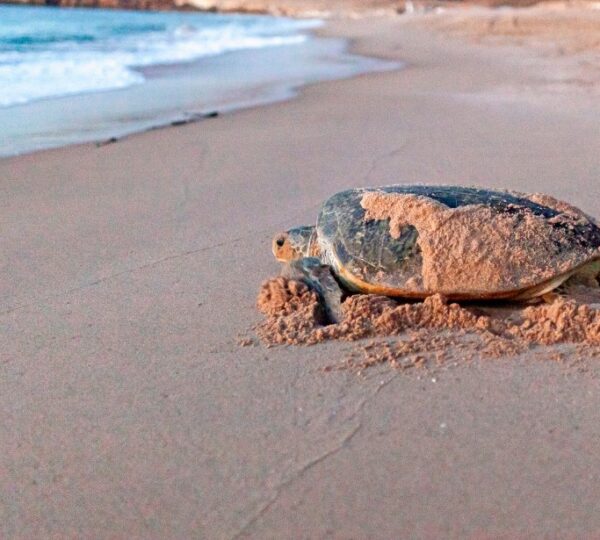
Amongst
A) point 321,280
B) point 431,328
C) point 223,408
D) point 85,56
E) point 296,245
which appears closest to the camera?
point 223,408

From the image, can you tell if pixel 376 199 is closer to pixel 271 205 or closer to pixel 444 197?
pixel 444 197

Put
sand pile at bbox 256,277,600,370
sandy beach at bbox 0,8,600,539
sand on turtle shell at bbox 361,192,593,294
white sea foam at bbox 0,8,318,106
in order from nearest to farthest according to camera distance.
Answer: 1. sandy beach at bbox 0,8,600,539
2. sand pile at bbox 256,277,600,370
3. sand on turtle shell at bbox 361,192,593,294
4. white sea foam at bbox 0,8,318,106

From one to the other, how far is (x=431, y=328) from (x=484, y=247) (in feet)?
1.30

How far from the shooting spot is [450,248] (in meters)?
2.96

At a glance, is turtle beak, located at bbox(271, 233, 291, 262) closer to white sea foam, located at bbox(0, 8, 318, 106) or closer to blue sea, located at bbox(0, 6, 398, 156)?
blue sea, located at bbox(0, 6, 398, 156)

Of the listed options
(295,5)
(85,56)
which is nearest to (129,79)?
(85,56)

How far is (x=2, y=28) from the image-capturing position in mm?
23391

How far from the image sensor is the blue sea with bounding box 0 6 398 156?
7539 mm

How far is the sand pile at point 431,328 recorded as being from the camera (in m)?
2.71

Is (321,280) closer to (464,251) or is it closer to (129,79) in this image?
(464,251)

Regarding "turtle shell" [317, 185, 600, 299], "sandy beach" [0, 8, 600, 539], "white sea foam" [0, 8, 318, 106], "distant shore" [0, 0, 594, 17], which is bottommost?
"sandy beach" [0, 8, 600, 539]

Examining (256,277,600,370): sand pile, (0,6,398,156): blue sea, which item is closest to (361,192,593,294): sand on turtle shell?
(256,277,600,370): sand pile

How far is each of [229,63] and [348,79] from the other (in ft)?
12.4

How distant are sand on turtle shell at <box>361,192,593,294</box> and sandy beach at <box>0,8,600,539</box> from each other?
37 centimetres
